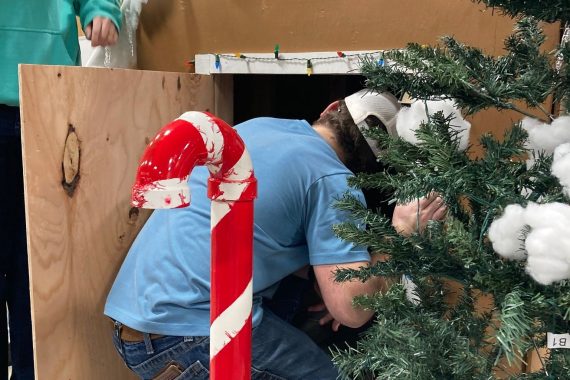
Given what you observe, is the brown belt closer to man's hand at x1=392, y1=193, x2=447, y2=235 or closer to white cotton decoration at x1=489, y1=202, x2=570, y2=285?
man's hand at x1=392, y1=193, x2=447, y2=235

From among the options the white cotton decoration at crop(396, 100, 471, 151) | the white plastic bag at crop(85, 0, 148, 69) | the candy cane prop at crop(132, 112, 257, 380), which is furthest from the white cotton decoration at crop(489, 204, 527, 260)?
the white plastic bag at crop(85, 0, 148, 69)

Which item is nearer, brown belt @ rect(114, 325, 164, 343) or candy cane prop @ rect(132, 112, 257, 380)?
candy cane prop @ rect(132, 112, 257, 380)

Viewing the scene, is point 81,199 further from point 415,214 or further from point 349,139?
point 415,214

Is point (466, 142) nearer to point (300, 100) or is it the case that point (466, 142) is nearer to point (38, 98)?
point (38, 98)

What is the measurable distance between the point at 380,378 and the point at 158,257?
64 centimetres

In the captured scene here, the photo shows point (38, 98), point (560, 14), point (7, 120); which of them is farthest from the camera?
point (7, 120)

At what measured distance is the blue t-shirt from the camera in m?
Answer: 1.12

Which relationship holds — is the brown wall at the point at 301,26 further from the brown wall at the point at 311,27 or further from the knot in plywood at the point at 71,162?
the knot in plywood at the point at 71,162

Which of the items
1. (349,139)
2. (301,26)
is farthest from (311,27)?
(349,139)

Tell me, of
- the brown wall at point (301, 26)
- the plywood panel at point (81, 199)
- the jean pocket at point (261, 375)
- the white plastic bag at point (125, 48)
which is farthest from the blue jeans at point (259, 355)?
the white plastic bag at point (125, 48)

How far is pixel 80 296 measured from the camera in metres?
1.24

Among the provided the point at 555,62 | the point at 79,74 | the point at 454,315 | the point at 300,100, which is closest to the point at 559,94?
the point at 555,62

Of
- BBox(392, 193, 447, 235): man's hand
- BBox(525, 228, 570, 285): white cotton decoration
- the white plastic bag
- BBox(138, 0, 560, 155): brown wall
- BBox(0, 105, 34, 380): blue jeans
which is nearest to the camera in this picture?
BBox(525, 228, 570, 285): white cotton decoration

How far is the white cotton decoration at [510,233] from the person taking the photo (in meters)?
0.56
